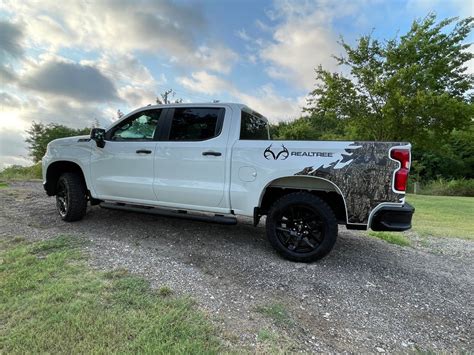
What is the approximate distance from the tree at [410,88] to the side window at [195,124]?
12148mm

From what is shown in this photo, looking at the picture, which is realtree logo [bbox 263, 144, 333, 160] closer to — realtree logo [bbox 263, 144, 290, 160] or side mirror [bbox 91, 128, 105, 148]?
realtree logo [bbox 263, 144, 290, 160]

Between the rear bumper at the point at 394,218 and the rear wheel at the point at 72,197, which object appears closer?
the rear bumper at the point at 394,218

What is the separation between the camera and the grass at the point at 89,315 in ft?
7.02

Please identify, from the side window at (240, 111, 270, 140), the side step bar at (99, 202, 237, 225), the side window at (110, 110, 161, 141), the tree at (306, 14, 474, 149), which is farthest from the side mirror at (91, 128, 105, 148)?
the tree at (306, 14, 474, 149)

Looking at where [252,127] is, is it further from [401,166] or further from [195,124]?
[401,166]

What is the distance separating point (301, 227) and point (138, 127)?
2.84 metres

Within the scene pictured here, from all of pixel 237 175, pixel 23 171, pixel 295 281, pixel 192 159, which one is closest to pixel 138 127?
pixel 192 159

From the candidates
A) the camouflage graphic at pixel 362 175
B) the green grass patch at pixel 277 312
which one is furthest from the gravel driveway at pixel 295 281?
the camouflage graphic at pixel 362 175

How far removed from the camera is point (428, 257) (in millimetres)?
4691

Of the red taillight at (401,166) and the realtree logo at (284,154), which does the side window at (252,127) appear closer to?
the realtree logo at (284,154)

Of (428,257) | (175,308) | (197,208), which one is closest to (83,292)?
(175,308)

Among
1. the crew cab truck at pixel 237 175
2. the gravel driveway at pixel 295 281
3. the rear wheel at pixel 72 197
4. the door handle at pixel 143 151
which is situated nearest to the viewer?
the gravel driveway at pixel 295 281

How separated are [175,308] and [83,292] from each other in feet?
3.01

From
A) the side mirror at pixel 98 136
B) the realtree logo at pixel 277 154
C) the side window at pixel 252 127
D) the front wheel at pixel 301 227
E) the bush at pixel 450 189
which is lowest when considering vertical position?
the bush at pixel 450 189
